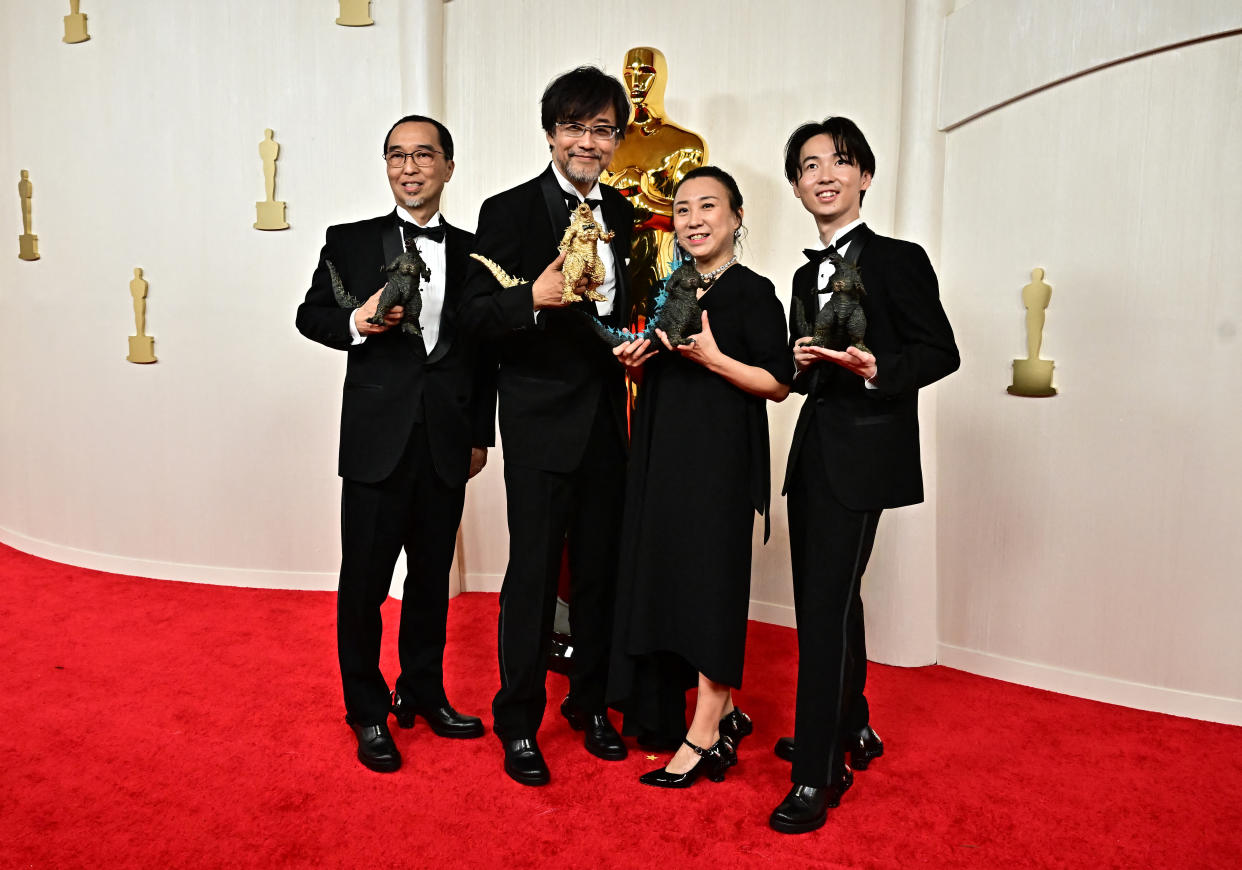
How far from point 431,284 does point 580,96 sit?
698 mm

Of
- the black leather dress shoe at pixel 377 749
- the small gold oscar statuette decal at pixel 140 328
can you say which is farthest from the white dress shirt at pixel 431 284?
the small gold oscar statuette decal at pixel 140 328

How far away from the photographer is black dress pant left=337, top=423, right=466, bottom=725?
9.09 feet

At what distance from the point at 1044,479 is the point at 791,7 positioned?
2301 mm

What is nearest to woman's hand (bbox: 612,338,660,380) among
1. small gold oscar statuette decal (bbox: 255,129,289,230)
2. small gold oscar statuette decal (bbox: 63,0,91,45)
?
small gold oscar statuette decal (bbox: 255,129,289,230)

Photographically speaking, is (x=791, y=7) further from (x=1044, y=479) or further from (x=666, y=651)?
(x=666, y=651)

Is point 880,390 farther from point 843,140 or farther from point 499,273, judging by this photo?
point 499,273

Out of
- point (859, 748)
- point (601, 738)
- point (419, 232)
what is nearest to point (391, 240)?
point (419, 232)

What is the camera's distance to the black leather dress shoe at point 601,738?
2.82m

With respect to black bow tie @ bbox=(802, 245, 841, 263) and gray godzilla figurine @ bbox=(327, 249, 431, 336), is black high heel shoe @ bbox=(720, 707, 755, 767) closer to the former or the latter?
black bow tie @ bbox=(802, 245, 841, 263)

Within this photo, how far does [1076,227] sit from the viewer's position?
3373 millimetres

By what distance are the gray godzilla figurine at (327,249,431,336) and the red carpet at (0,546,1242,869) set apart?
1.33 m

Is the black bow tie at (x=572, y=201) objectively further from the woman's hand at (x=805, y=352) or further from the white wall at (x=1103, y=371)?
the white wall at (x=1103, y=371)

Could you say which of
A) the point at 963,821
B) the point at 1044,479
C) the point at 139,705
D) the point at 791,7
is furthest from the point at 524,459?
the point at 791,7

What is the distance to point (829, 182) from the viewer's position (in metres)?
2.38
